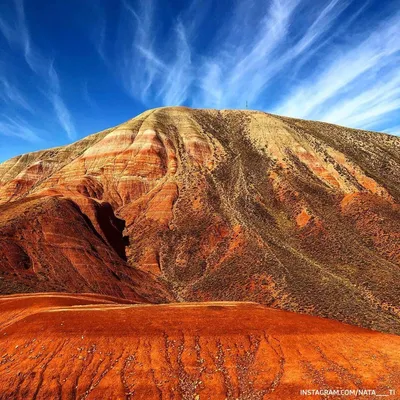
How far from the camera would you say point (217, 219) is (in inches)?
1841

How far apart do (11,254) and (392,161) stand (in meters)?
70.2

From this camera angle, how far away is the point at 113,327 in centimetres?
1625

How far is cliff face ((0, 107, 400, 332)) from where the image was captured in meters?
33.5

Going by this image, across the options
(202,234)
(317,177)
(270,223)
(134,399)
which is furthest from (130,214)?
(134,399)

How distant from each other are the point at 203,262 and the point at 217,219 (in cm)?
735

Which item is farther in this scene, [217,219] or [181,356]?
[217,219]

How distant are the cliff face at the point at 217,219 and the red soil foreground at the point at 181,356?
1267 cm

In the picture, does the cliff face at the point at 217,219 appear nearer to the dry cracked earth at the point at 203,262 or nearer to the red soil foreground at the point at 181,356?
the dry cracked earth at the point at 203,262

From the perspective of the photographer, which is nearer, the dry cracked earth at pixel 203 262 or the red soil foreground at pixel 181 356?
the red soil foreground at pixel 181 356

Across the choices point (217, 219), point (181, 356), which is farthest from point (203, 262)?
point (181, 356)

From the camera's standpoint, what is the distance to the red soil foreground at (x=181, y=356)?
13156 millimetres

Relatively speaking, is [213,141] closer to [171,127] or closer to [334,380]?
[171,127]

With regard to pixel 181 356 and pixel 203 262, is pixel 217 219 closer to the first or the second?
pixel 203 262

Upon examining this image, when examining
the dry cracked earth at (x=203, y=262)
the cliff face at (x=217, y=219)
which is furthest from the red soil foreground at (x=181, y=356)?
the cliff face at (x=217, y=219)
